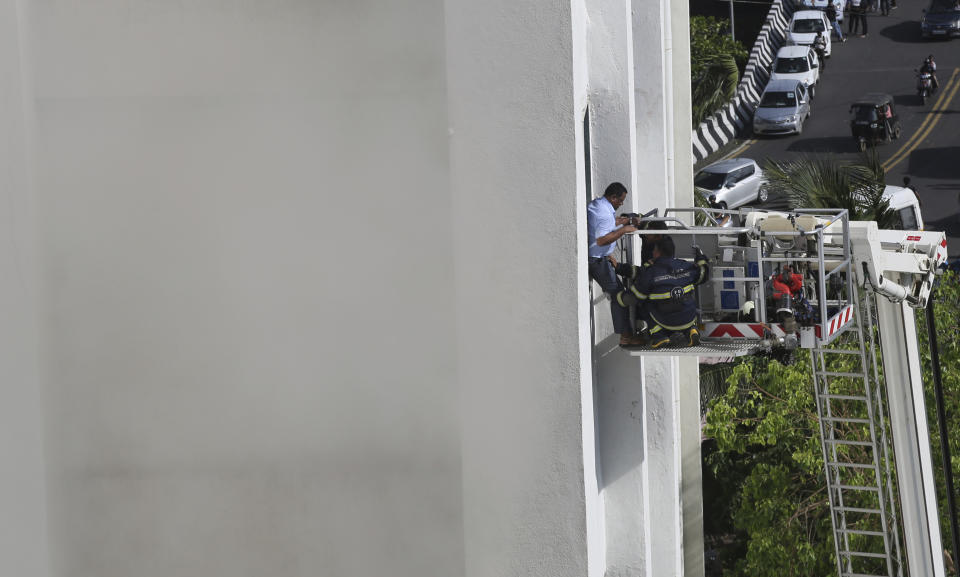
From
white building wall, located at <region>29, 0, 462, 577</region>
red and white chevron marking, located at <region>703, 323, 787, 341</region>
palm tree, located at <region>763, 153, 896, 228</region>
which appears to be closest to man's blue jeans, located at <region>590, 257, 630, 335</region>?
red and white chevron marking, located at <region>703, 323, 787, 341</region>

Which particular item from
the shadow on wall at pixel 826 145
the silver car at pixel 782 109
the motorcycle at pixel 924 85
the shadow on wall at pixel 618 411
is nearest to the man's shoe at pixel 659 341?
the shadow on wall at pixel 618 411

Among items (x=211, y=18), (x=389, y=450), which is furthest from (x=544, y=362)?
(x=211, y=18)

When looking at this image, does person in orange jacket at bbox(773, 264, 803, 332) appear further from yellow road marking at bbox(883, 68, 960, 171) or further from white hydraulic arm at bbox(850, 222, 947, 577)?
yellow road marking at bbox(883, 68, 960, 171)

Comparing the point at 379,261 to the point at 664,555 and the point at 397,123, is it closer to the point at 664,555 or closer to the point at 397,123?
the point at 397,123

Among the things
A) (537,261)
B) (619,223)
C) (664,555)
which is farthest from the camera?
(664,555)

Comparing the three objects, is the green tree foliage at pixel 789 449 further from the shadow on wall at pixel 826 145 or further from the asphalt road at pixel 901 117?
the shadow on wall at pixel 826 145

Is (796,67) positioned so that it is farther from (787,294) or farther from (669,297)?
(669,297)

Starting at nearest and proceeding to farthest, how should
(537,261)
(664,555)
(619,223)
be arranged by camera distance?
(537,261) → (619,223) → (664,555)

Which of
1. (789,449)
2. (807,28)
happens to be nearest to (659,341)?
(789,449)

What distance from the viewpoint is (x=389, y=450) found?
9.80 meters

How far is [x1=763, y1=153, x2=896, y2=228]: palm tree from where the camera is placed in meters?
19.7

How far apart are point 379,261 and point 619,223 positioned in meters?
2.74

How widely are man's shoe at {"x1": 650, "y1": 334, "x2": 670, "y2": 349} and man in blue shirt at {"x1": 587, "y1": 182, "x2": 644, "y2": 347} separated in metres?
0.14

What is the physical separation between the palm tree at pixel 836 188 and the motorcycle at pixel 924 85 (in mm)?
23868
